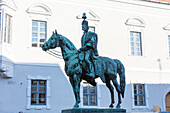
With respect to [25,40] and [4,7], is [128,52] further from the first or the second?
[4,7]

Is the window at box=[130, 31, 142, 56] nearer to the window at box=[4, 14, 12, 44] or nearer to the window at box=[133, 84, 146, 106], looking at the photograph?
the window at box=[133, 84, 146, 106]

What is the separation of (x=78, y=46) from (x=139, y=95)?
513 cm

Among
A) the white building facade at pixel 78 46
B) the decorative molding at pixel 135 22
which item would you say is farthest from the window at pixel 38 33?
the decorative molding at pixel 135 22

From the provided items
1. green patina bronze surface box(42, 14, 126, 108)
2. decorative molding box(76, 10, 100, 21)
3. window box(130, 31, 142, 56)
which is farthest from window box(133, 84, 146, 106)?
green patina bronze surface box(42, 14, 126, 108)

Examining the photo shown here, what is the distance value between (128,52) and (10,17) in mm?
7738

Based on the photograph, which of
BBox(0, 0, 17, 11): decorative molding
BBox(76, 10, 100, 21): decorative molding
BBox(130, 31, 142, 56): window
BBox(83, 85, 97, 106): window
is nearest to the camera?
BBox(0, 0, 17, 11): decorative molding

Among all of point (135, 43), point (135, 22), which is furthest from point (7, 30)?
point (135, 22)

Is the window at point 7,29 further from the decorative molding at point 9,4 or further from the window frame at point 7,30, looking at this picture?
the decorative molding at point 9,4

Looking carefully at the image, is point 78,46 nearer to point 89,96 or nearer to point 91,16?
point 91,16

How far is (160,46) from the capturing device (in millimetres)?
19250

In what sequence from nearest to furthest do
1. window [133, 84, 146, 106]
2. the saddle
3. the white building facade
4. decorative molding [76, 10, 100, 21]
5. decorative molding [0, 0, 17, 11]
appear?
1. the saddle
2. decorative molding [0, 0, 17, 11]
3. the white building facade
4. decorative molding [76, 10, 100, 21]
5. window [133, 84, 146, 106]

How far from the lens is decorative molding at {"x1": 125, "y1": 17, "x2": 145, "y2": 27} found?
730 inches

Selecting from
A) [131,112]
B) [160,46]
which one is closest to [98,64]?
[131,112]

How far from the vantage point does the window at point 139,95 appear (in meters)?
17.8
